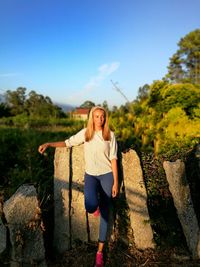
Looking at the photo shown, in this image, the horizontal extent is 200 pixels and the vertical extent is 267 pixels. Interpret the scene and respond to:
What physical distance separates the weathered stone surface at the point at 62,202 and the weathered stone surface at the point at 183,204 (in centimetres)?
136

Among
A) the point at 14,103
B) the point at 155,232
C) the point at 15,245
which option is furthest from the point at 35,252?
the point at 14,103

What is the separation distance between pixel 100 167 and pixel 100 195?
1.31 feet

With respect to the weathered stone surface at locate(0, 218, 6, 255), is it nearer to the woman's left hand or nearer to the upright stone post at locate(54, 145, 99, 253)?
the upright stone post at locate(54, 145, 99, 253)

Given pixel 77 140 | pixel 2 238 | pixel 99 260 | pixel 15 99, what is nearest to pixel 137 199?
pixel 99 260

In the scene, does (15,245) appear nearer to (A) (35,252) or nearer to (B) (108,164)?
(A) (35,252)

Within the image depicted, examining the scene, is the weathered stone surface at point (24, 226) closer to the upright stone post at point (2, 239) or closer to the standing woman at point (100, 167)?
the upright stone post at point (2, 239)

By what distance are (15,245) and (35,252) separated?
274 mm

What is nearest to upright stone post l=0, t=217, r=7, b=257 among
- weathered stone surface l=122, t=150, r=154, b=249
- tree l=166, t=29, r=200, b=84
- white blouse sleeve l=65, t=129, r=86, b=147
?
white blouse sleeve l=65, t=129, r=86, b=147

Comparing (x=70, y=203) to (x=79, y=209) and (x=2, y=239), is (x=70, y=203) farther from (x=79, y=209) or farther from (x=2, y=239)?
(x=2, y=239)

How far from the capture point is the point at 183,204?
3707 mm

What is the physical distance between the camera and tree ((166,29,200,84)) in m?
33.3

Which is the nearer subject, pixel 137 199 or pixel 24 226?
pixel 24 226

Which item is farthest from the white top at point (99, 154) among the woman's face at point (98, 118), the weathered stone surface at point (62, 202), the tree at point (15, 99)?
the tree at point (15, 99)

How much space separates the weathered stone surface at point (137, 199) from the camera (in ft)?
12.4
